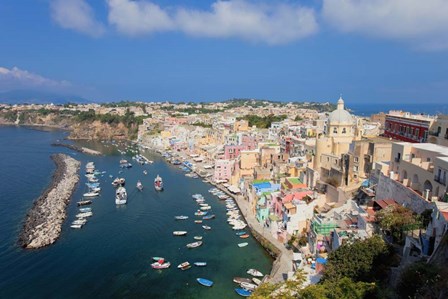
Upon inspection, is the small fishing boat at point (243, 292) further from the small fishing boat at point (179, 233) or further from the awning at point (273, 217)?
the small fishing boat at point (179, 233)

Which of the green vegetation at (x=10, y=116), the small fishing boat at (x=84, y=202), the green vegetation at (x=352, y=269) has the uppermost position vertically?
the green vegetation at (x=10, y=116)

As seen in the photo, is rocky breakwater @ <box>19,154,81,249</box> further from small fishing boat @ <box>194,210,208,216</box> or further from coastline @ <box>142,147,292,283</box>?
coastline @ <box>142,147,292,283</box>

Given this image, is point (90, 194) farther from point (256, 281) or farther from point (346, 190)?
point (346, 190)

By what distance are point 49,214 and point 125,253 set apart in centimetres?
986

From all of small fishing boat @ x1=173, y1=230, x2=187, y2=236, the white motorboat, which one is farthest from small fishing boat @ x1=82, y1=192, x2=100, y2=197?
small fishing boat @ x1=173, y1=230, x2=187, y2=236

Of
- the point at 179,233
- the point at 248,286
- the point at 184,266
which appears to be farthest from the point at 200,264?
the point at 179,233

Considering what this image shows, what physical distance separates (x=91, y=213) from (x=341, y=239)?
21723 millimetres

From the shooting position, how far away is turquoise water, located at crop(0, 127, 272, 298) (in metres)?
19.6

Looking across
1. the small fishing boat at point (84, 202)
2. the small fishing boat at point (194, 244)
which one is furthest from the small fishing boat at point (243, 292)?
the small fishing boat at point (84, 202)

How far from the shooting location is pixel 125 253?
77.6 ft

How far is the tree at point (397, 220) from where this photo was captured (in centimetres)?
1538

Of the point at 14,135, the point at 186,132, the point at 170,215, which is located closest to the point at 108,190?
the point at 170,215

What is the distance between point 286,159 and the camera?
118 feet

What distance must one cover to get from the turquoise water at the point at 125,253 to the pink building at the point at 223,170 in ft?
12.0
